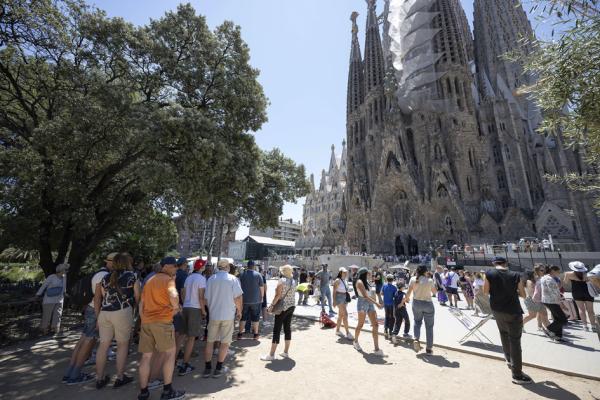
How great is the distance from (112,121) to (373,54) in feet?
166

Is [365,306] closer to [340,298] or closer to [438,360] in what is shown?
[340,298]

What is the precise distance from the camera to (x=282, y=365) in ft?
15.6

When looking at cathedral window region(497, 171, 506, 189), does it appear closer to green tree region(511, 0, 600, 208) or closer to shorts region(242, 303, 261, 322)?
green tree region(511, 0, 600, 208)

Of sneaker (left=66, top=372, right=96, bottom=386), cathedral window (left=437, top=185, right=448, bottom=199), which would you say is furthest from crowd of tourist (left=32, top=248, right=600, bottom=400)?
cathedral window (left=437, top=185, right=448, bottom=199)

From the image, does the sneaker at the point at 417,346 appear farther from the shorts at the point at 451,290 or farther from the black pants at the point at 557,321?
the shorts at the point at 451,290

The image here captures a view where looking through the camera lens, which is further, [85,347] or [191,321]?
[191,321]

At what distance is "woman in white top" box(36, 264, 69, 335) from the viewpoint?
6.33 metres

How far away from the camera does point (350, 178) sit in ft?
149

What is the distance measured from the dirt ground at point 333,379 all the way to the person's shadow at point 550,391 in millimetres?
11

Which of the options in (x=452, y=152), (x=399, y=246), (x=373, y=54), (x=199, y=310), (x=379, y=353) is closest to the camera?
(x=199, y=310)

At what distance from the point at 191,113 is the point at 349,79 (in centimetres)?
5278

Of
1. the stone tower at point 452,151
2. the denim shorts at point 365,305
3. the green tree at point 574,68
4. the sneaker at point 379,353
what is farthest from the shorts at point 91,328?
the stone tower at point 452,151

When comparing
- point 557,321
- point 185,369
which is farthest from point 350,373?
point 557,321

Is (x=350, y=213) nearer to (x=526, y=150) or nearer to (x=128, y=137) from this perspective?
(x=526, y=150)
